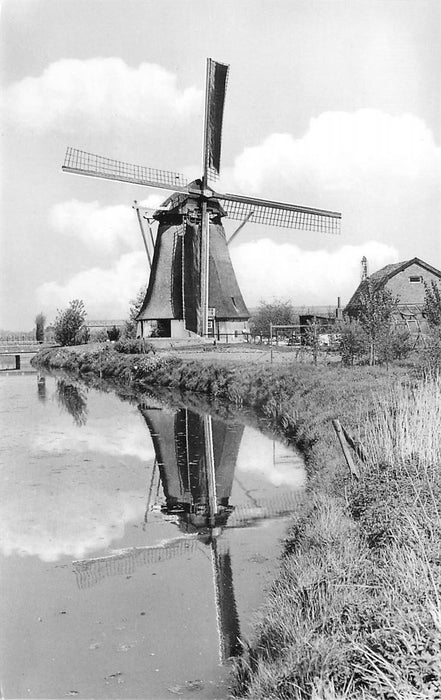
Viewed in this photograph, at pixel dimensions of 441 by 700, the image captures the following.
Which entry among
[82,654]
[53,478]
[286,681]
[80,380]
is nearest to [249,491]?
[53,478]

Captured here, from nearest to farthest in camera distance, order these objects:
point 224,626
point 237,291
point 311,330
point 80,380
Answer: point 224,626
point 311,330
point 80,380
point 237,291

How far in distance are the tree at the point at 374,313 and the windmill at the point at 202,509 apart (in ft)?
15.7

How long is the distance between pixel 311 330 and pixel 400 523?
13.0 m

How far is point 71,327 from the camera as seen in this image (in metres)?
41.4

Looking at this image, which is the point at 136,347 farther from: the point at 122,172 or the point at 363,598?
the point at 363,598

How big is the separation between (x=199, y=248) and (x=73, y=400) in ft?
32.8

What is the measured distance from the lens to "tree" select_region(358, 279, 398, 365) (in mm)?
14992

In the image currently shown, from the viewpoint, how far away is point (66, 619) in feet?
14.7

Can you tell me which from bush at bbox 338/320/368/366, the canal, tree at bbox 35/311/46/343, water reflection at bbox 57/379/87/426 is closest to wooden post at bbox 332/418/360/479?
the canal

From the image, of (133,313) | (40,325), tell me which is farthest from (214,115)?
(40,325)

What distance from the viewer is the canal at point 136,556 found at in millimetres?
3867

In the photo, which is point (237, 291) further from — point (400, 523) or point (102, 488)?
point (400, 523)

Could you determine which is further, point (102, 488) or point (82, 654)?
point (102, 488)

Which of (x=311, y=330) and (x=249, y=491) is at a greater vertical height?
(x=311, y=330)
